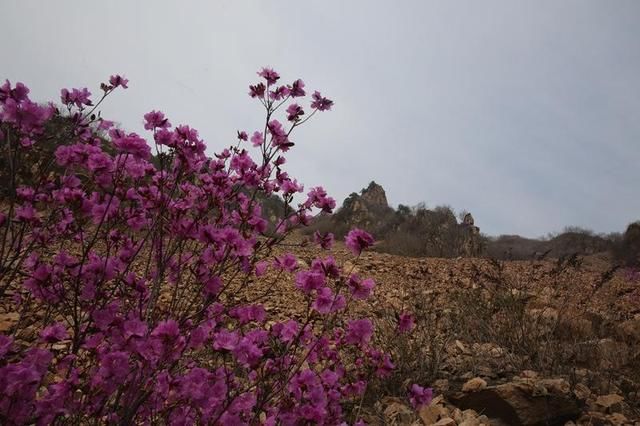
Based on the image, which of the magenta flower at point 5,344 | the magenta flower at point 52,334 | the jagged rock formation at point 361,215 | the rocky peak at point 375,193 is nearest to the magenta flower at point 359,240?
the magenta flower at point 52,334

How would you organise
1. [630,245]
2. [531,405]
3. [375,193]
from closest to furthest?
1. [531,405]
2. [630,245]
3. [375,193]

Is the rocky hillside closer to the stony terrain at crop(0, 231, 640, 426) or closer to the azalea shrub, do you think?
the stony terrain at crop(0, 231, 640, 426)

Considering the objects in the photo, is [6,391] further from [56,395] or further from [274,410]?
[274,410]

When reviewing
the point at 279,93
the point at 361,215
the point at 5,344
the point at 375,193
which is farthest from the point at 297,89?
the point at 375,193

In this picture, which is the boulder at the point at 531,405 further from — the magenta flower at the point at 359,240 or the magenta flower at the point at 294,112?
the magenta flower at the point at 294,112

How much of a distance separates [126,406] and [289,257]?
3.82ft

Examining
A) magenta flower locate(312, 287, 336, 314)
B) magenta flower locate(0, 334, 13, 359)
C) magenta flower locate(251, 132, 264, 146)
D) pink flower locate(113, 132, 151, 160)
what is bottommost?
magenta flower locate(0, 334, 13, 359)

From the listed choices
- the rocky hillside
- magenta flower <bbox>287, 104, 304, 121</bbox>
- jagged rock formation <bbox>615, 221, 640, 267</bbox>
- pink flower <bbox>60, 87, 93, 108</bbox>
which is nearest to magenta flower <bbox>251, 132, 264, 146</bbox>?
magenta flower <bbox>287, 104, 304, 121</bbox>

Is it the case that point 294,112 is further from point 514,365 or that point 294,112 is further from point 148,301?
point 514,365

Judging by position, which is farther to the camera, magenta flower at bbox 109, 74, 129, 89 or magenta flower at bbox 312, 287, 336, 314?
magenta flower at bbox 109, 74, 129, 89

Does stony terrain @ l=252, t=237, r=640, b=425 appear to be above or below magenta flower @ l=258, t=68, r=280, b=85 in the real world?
below

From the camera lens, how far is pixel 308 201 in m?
2.77

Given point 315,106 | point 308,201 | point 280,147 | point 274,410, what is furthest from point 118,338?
point 315,106

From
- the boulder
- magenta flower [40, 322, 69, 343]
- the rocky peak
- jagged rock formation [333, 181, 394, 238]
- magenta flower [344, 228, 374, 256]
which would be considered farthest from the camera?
the rocky peak
